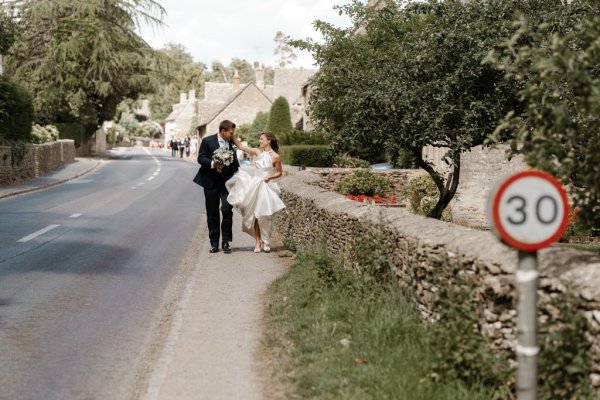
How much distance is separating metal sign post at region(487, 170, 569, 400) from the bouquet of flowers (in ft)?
29.1

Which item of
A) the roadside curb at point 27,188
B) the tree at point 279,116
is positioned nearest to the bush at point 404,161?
the roadside curb at point 27,188

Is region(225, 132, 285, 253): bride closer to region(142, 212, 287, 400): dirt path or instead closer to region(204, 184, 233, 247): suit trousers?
region(204, 184, 233, 247): suit trousers

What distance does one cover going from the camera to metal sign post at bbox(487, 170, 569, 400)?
3.79 metres

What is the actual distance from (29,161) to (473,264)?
30.5 meters

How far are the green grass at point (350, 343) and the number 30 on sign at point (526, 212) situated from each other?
5.81 feet

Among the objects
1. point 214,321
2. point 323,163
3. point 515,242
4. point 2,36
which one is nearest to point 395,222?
point 214,321

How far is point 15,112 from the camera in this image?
113 feet

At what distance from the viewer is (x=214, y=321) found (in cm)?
826

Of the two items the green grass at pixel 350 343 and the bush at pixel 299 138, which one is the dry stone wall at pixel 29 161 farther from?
the green grass at pixel 350 343

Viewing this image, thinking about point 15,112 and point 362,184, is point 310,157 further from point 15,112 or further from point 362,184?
point 15,112

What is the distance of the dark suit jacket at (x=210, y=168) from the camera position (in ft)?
41.6

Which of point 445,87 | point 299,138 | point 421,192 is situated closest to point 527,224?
point 445,87

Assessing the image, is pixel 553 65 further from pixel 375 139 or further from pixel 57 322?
pixel 375 139

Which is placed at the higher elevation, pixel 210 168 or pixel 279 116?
pixel 279 116
